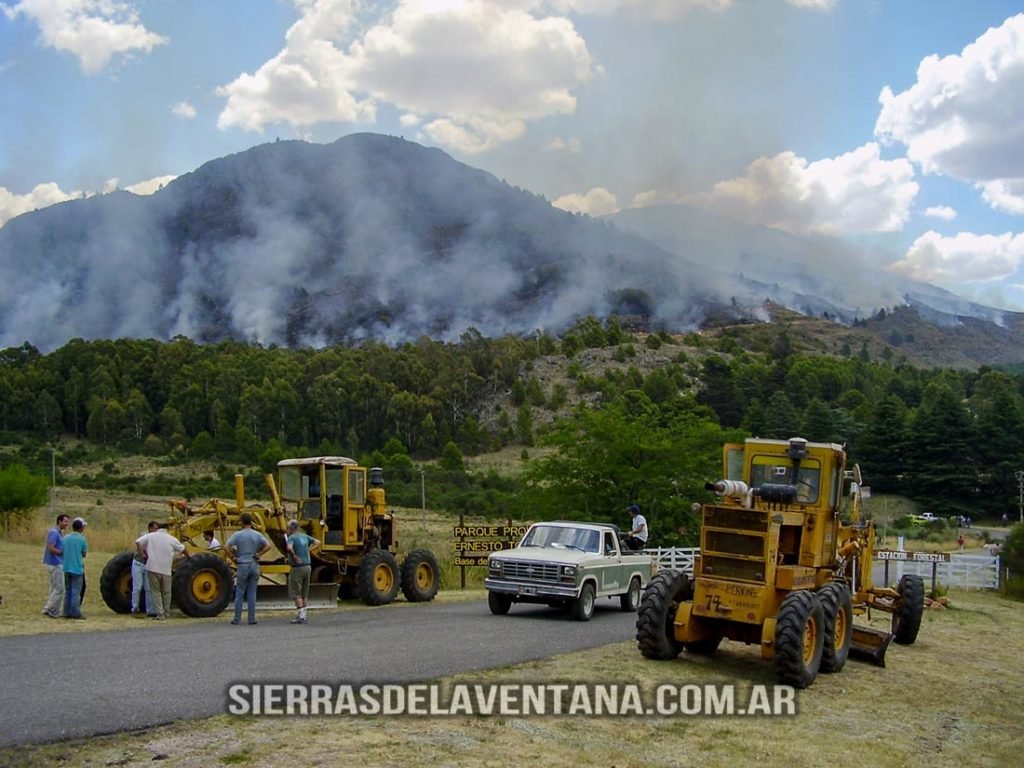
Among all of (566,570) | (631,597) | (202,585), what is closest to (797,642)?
(566,570)

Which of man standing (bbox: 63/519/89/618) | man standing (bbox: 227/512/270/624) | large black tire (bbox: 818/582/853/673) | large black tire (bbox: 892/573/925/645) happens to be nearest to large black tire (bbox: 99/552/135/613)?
man standing (bbox: 63/519/89/618)

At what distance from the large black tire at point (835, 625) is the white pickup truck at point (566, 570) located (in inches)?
182

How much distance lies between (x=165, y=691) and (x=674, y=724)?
16.3 ft

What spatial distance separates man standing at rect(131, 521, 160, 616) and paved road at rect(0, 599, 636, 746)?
128cm

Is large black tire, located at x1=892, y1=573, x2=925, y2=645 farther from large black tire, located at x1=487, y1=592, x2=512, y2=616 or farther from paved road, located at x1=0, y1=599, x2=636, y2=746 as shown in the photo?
large black tire, located at x1=487, y1=592, x2=512, y2=616

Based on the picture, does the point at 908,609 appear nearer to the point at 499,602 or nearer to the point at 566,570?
the point at 566,570

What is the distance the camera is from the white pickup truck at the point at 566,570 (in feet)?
59.6

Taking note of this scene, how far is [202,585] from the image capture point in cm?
1778

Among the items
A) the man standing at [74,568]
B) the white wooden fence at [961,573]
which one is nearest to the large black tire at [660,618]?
the man standing at [74,568]

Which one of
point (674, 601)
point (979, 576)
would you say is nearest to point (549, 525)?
point (674, 601)

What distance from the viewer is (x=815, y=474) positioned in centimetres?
1420

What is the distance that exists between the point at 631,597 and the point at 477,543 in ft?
24.5

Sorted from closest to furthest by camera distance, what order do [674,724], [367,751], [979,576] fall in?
[367,751]
[674,724]
[979,576]

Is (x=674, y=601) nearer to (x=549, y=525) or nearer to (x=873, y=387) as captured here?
(x=549, y=525)
